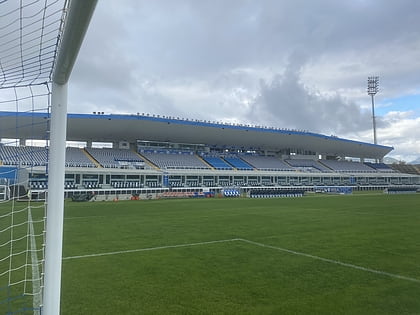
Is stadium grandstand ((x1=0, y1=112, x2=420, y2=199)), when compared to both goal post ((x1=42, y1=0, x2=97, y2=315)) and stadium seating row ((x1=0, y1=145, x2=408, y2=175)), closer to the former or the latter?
stadium seating row ((x1=0, y1=145, x2=408, y2=175))

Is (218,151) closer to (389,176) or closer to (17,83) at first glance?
(389,176)

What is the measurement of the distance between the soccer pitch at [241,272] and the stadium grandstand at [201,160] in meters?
25.0

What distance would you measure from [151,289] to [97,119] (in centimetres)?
3666

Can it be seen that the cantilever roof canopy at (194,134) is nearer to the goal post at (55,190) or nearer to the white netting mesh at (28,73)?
the white netting mesh at (28,73)

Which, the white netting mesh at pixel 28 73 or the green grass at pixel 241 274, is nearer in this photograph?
the white netting mesh at pixel 28 73

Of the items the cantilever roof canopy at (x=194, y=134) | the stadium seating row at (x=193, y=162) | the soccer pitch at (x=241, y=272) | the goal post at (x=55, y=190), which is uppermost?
the cantilever roof canopy at (x=194, y=134)

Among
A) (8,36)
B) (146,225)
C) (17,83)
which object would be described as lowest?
(146,225)

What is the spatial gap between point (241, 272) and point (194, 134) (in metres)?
44.4

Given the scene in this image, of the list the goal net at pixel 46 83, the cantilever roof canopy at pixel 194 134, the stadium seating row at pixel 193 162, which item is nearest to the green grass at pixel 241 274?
the goal net at pixel 46 83

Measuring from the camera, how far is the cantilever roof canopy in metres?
40.8

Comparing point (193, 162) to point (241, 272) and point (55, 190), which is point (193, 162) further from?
point (55, 190)

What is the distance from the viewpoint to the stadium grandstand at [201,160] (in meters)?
40.0

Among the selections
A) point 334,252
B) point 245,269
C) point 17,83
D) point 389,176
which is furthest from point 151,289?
point 389,176

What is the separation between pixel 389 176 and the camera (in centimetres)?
6469
